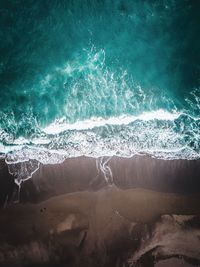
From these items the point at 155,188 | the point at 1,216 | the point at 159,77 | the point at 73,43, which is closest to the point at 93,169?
the point at 155,188

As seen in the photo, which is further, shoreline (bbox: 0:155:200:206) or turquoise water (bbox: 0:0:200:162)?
turquoise water (bbox: 0:0:200:162)

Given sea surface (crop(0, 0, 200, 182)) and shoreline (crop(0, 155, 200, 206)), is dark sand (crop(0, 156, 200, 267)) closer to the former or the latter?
shoreline (crop(0, 155, 200, 206))

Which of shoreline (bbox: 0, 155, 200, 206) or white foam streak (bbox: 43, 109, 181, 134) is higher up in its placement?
white foam streak (bbox: 43, 109, 181, 134)

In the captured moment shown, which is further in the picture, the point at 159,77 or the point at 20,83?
the point at 20,83

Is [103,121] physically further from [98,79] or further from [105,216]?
[105,216]

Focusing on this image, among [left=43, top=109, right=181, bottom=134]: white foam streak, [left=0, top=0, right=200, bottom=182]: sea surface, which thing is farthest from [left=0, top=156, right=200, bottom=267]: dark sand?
[left=43, top=109, right=181, bottom=134]: white foam streak

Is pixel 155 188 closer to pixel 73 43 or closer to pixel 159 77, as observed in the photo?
pixel 159 77
